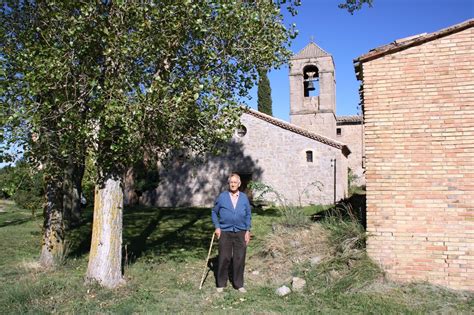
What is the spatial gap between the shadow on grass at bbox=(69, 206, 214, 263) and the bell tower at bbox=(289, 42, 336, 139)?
1386 cm

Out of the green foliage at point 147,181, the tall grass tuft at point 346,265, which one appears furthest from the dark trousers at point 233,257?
the green foliage at point 147,181

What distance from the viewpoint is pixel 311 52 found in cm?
2891

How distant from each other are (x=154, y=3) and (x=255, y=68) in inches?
103

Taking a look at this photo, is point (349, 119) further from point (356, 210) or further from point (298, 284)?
point (298, 284)

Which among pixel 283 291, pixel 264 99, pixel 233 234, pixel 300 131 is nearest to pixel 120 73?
pixel 233 234

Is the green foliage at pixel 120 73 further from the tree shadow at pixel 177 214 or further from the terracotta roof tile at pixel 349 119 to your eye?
the terracotta roof tile at pixel 349 119

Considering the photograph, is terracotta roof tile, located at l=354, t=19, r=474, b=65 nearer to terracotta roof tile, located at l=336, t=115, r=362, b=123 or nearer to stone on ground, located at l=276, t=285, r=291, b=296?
stone on ground, located at l=276, t=285, r=291, b=296

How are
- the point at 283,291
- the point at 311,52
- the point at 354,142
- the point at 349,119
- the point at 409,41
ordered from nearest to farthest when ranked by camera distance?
1. the point at 283,291
2. the point at 409,41
3. the point at 311,52
4. the point at 354,142
5. the point at 349,119

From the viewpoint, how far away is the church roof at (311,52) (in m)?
28.6

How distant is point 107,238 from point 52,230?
2.54m

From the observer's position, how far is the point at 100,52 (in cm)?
688

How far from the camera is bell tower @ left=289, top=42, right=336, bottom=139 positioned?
2867 centimetres

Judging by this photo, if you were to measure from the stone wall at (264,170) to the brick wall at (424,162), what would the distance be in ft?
53.7

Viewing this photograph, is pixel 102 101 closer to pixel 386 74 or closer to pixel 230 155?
pixel 386 74
